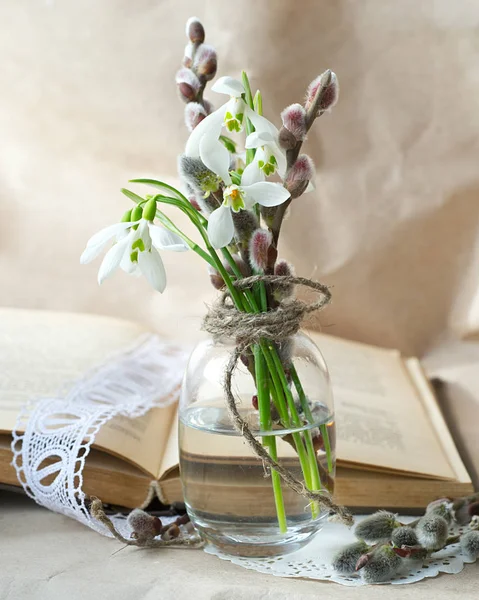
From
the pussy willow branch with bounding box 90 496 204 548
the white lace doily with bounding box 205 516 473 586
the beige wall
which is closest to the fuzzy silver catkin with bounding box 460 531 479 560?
the white lace doily with bounding box 205 516 473 586

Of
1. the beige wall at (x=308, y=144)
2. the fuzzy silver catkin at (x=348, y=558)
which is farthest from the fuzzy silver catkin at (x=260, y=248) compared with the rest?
the beige wall at (x=308, y=144)

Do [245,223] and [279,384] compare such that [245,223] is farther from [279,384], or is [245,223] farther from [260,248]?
[279,384]

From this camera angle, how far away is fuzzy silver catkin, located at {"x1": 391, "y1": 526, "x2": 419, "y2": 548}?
66 cm

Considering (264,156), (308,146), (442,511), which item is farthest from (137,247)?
(308,146)

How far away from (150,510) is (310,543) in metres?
0.19

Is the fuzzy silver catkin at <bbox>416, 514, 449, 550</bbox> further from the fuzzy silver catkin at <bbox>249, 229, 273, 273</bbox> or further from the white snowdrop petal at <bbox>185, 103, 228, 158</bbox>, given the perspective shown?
the white snowdrop petal at <bbox>185, 103, 228, 158</bbox>

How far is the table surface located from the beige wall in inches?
26.5

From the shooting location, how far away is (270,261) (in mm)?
626

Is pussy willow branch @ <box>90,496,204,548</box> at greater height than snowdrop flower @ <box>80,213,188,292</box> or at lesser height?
lesser

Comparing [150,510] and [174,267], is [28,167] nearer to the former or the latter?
[174,267]

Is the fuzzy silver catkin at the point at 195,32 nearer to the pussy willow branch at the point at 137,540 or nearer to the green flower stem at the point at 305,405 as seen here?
the green flower stem at the point at 305,405

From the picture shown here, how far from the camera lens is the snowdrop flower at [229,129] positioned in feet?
1.87

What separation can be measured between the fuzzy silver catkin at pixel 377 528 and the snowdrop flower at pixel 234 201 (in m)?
0.29

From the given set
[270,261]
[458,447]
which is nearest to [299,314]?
[270,261]
